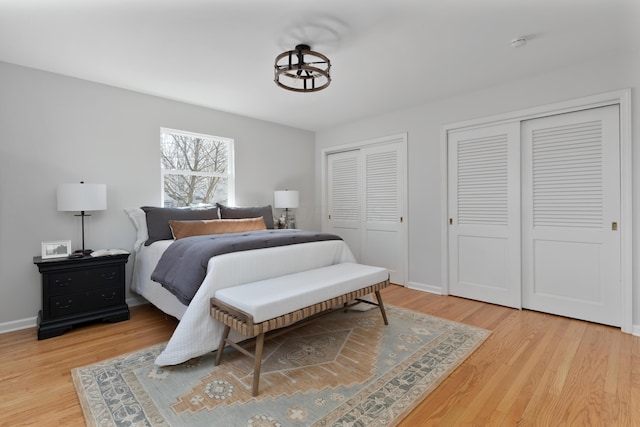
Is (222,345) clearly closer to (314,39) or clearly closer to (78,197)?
(78,197)

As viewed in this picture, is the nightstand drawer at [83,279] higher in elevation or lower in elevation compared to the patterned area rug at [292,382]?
higher

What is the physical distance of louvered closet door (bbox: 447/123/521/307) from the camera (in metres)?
3.24

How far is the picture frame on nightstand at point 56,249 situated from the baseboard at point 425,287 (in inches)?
148

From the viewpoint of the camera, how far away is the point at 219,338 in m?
2.19

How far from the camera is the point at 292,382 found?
6.23 feet

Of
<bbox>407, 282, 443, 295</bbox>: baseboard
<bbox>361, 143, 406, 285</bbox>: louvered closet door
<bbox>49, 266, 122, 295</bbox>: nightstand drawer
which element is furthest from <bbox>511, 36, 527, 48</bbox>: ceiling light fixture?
<bbox>49, 266, 122, 295</bbox>: nightstand drawer

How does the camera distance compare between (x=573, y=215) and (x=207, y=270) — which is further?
(x=573, y=215)

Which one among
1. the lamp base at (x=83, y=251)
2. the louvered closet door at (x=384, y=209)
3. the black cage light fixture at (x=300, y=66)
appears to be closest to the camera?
the black cage light fixture at (x=300, y=66)

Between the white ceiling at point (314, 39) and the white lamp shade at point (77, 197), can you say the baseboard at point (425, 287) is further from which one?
the white lamp shade at point (77, 197)

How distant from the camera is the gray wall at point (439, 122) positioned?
8.55 ft

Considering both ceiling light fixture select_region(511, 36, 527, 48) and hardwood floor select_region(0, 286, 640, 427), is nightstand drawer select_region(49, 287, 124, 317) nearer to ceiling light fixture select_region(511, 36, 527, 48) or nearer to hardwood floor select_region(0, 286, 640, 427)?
hardwood floor select_region(0, 286, 640, 427)

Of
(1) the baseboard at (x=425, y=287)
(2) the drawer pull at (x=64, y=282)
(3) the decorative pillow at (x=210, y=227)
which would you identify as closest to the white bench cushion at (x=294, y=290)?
(3) the decorative pillow at (x=210, y=227)

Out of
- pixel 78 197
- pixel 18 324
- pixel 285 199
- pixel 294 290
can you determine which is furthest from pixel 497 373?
pixel 18 324

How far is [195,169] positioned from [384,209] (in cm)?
261
